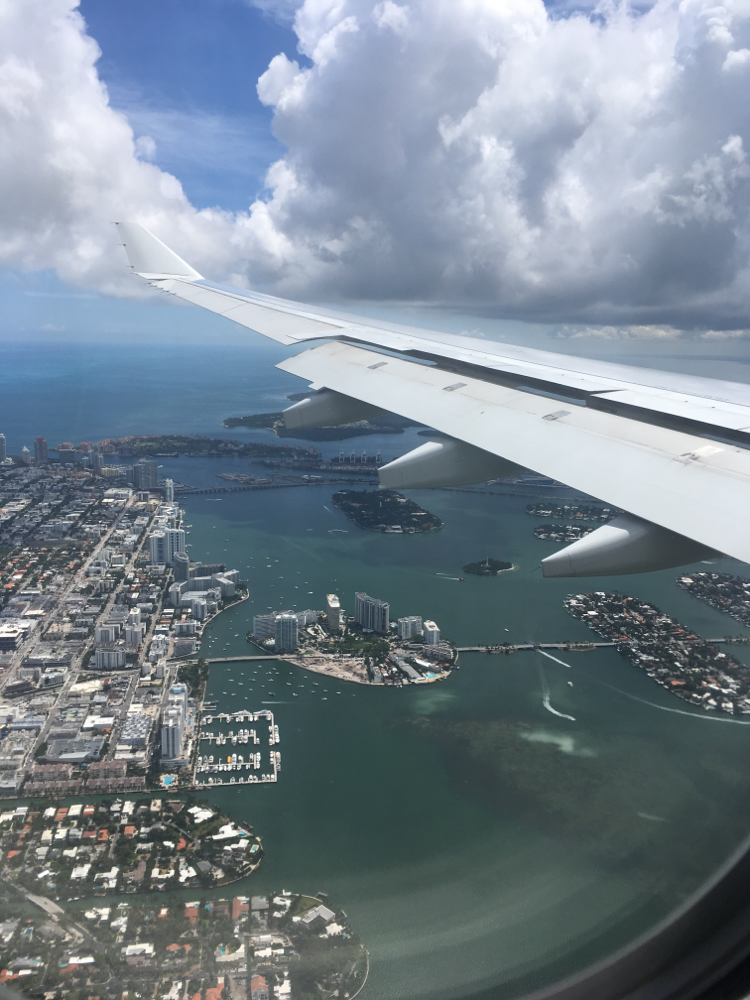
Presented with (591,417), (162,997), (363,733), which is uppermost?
(591,417)

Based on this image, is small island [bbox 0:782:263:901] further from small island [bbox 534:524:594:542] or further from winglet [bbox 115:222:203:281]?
small island [bbox 534:524:594:542]

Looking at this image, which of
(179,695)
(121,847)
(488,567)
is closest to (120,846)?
(121,847)

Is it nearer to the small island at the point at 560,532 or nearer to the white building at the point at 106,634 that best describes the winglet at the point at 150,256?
the white building at the point at 106,634

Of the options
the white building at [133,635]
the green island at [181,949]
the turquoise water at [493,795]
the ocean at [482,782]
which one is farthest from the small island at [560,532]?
the green island at [181,949]

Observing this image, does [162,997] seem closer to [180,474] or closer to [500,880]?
[500,880]

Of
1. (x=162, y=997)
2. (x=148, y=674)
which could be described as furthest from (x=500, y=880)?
(x=148, y=674)

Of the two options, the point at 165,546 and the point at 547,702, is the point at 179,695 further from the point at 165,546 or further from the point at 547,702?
the point at 165,546
